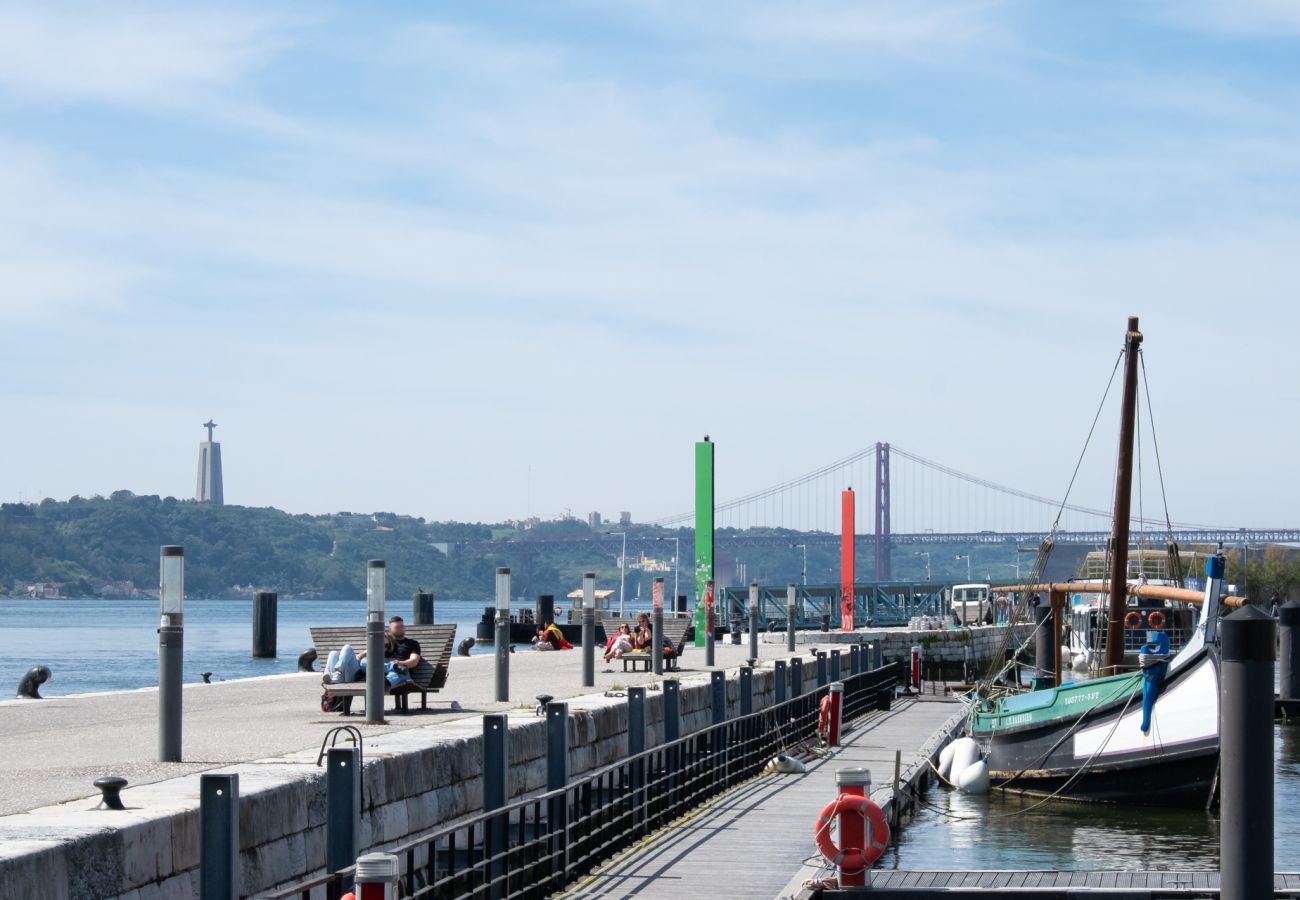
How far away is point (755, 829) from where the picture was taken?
15250mm

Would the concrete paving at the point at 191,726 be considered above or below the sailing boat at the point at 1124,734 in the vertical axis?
above

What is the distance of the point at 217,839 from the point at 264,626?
194 feet

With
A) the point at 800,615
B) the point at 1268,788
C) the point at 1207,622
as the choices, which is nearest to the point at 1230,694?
the point at 1268,788

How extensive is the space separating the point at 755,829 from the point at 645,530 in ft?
434

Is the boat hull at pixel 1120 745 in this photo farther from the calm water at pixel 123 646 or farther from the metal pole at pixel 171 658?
the calm water at pixel 123 646

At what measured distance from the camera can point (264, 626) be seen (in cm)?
6581

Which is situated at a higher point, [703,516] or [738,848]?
[703,516]

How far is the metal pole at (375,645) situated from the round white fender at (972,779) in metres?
10.9

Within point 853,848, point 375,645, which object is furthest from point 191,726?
point 853,848

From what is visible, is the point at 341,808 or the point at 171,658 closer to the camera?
the point at 341,808

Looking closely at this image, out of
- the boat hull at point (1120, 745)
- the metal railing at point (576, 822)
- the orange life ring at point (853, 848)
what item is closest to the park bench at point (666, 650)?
the metal railing at point (576, 822)

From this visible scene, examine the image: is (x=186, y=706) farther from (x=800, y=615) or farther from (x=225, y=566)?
(x=225, y=566)

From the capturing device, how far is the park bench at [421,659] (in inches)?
619

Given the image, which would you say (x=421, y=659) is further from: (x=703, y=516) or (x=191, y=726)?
(x=703, y=516)
